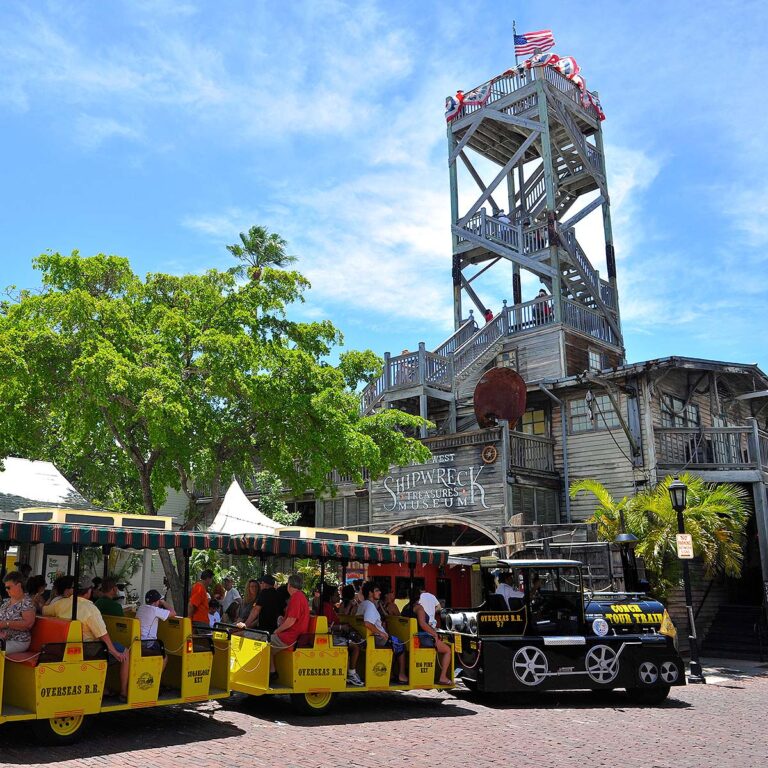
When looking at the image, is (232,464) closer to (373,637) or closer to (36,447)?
(36,447)

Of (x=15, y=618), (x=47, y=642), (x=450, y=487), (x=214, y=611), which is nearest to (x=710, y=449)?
(x=450, y=487)

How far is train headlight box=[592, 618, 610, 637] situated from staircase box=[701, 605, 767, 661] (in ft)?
27.1

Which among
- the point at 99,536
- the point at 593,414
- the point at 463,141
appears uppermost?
the point at 463,141

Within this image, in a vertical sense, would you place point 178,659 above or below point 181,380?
below

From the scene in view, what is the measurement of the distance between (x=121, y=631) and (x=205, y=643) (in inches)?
41.1

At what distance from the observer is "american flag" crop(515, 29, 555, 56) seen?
28.4 metres

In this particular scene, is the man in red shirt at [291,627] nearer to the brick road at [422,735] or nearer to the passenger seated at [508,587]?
the brick road at [422,735]

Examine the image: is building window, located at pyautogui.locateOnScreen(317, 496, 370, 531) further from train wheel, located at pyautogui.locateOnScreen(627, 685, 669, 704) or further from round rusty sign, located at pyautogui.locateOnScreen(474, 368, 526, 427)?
train wheel, located at pyautogui.locateOnScreen(627, 685, 669, 704)

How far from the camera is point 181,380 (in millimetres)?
16828

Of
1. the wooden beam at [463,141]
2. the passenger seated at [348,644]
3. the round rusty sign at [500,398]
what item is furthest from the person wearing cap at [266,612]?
the wooden beam at [463,141]

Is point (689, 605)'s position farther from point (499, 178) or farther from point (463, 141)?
point (463, 141)

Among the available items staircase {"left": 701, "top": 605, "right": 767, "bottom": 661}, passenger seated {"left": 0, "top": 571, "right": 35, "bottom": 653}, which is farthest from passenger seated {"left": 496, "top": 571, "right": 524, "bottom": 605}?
staircase {"left": 701, "top": 605, "right": 767, "bottom": 661}

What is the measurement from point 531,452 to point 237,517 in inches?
381

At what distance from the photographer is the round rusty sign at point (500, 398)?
74.8 feet
